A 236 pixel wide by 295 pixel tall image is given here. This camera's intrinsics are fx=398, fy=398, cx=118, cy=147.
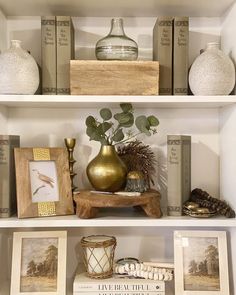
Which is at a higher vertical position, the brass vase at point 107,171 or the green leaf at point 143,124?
the green leaf at point 143,124

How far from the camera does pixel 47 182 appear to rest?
1.20 m

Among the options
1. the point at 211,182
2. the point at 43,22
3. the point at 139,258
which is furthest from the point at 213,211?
the point at 43,22

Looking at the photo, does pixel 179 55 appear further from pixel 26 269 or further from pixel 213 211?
pixel 26 269

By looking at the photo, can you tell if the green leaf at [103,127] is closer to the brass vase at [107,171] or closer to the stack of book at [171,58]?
the brass vase at [107,171]

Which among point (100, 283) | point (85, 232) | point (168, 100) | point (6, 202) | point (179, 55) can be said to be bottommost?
point (100, 283)

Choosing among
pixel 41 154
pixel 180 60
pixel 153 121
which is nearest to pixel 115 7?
pixel 180 60

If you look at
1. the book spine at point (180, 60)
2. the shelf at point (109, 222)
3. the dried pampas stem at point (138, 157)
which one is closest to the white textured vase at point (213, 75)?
the book spine at point (180, 60)

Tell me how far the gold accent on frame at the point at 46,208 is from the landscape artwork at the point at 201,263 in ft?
1.36

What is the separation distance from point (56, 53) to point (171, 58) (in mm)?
343

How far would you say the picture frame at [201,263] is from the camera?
119cm

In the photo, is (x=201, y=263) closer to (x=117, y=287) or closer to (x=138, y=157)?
(x=117, y=287)

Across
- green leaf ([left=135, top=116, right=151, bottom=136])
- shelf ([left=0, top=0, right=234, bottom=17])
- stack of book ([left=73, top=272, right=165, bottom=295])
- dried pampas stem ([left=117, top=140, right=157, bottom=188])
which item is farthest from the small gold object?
shelf ([left=0, top=0, right=234, bottom=17])

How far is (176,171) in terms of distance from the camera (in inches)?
46.4

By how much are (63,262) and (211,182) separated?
1.82 feet
